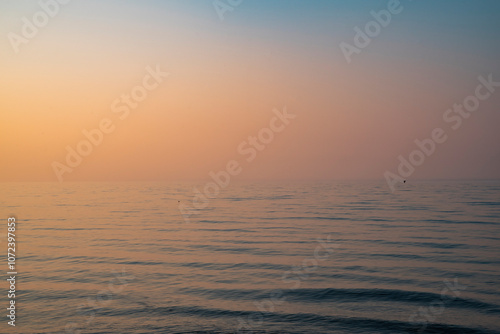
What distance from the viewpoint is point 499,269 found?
19359 millimetres

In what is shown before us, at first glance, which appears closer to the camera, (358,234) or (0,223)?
(358,234)

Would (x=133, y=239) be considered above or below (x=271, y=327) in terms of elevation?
above

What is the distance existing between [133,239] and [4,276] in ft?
37.7

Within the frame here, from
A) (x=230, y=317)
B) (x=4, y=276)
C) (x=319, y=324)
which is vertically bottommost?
(x=319, y=324)

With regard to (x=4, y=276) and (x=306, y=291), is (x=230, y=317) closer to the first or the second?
(x=306, y=291)

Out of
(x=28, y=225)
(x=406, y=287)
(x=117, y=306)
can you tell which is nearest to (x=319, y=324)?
(x=406, y=287)
